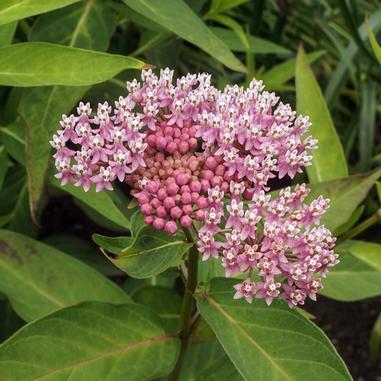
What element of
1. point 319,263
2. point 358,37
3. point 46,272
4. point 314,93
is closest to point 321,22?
point 358,37

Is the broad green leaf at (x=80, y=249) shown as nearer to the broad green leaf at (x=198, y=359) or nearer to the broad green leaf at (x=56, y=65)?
the broad green leaf at (x=198, y=359)

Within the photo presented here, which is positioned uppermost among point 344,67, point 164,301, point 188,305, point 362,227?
point 344,67

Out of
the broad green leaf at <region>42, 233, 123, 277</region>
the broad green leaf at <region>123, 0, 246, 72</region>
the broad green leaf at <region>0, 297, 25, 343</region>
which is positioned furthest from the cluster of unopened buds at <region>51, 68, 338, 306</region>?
the broad green leaf at <region>42, 233, 123, 277</region>

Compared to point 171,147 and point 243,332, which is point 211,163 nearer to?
point 171,147

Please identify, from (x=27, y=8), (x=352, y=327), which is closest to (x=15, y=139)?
(x=27, y=8)

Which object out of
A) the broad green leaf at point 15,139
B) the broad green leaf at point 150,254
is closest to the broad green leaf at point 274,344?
the broad green leaf at point 150,254

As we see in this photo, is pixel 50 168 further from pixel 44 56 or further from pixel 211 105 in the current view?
pixel 211 105
